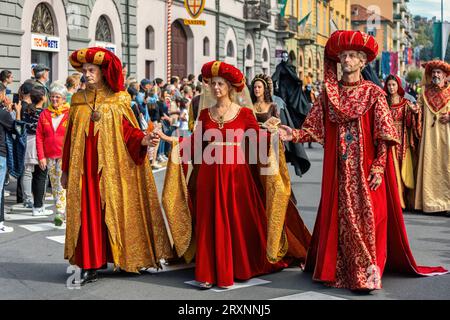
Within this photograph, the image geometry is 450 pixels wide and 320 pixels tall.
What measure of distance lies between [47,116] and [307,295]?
468 cm

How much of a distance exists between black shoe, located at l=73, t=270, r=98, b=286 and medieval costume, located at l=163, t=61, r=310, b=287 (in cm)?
74

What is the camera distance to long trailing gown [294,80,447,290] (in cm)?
624

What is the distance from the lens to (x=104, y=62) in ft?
21.4

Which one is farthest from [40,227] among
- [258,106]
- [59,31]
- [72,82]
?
[59,31]

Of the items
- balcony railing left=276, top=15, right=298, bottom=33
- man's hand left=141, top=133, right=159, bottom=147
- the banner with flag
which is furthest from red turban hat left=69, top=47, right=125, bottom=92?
balcony railing left=276, top=15, right=298, bottom=33

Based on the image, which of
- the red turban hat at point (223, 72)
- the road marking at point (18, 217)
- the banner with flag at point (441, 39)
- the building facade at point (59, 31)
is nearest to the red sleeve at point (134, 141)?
the red turban hat at point (223, 72)

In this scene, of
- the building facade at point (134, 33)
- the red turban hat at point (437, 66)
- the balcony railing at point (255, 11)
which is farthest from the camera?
the balcony railing at point (255, 11)

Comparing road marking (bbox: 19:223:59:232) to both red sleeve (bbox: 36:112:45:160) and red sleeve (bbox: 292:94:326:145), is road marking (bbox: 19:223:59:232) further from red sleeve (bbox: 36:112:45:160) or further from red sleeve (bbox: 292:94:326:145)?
red sleeve (bbox: 292:94:326:145)

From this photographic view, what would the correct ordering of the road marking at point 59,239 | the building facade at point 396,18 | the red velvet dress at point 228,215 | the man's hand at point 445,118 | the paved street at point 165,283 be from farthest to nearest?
the building facade at point 396,18 → the man's hand at point 445,118 → the road marking at point 59,239 → the red velvet dress at point 228,215 → the paved street at point 165,283

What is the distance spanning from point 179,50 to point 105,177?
23.6m

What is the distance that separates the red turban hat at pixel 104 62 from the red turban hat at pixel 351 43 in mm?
1758

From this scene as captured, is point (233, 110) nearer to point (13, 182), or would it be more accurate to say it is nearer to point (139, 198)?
point (139, 198)

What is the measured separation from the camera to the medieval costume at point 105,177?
21.4ft

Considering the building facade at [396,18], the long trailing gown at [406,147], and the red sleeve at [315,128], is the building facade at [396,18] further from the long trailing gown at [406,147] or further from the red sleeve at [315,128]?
the red sleeve at [315,128]
